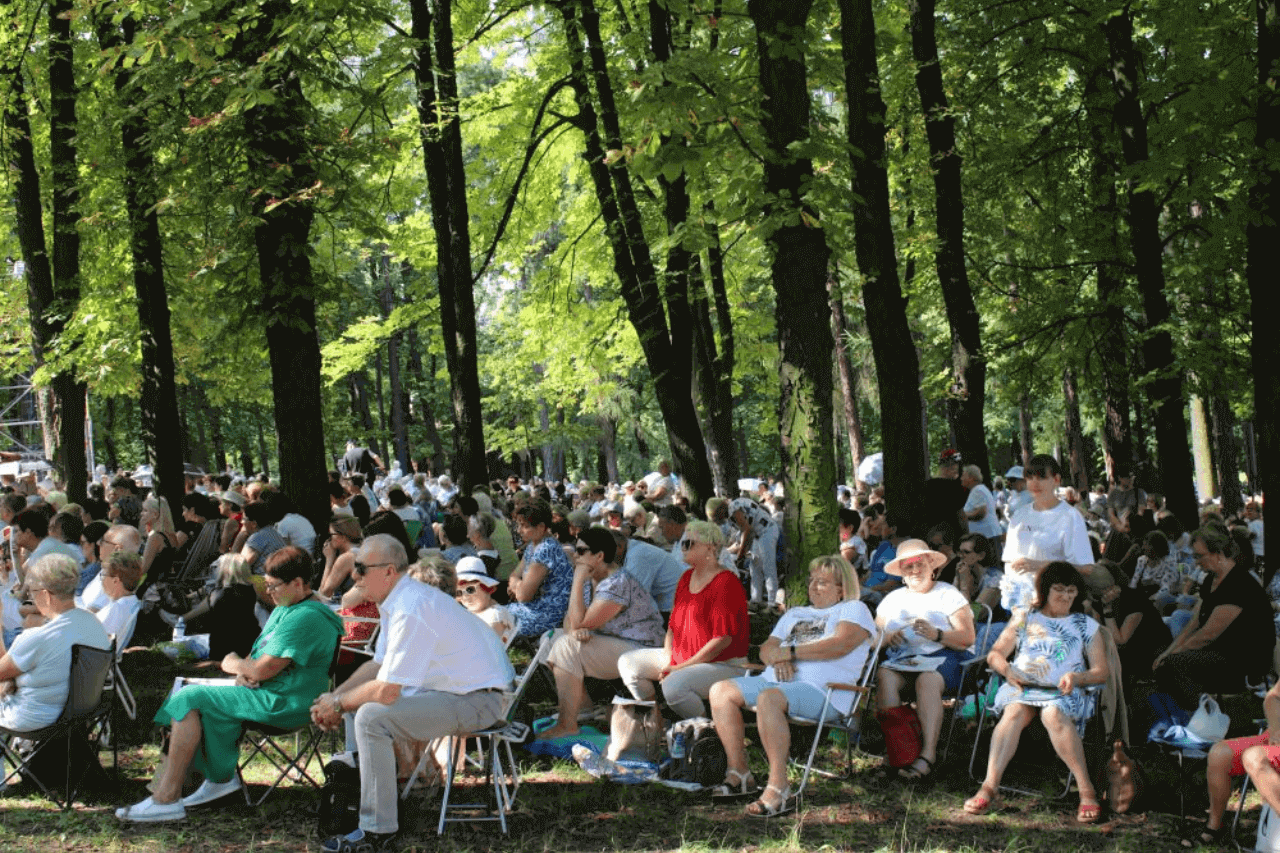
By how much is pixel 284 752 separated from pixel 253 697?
0.78 metres

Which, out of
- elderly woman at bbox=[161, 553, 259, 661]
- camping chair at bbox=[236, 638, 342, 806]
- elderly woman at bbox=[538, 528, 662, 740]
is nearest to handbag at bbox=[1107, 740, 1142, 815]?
elderly woman at bbox=[538, 528, 662, 740]

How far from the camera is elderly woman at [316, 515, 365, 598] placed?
10.4m

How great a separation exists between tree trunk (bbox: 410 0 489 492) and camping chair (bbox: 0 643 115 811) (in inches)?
314

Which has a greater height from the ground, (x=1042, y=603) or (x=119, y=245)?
(x=119, y=245)

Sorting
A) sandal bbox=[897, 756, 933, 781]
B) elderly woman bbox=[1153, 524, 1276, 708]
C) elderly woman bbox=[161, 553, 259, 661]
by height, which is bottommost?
sandal bbox=[897, 756, 933, 781]

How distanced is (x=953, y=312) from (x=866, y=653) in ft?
29.4

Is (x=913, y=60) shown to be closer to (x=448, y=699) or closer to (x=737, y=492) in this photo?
(x=737, y=492)

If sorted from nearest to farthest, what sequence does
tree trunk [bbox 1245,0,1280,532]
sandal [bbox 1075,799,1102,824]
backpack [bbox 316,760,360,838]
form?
backpack [bbox 316,760,360,838], sandal [bbox 1075,799,1102,824], tree trunk [bbox 1245,0,1280,532]

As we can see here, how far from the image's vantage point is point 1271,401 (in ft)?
37.1

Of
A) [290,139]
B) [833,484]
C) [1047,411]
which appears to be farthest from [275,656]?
[1047,411]

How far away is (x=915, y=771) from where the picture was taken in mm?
7551

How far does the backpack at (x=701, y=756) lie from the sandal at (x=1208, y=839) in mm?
2427

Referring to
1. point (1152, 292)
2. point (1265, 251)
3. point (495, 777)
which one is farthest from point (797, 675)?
point (1152, 292)

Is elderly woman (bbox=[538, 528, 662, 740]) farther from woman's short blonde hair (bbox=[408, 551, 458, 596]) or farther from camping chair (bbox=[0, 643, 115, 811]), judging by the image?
camping chair (bbox=[0, 643, 115, 811])
